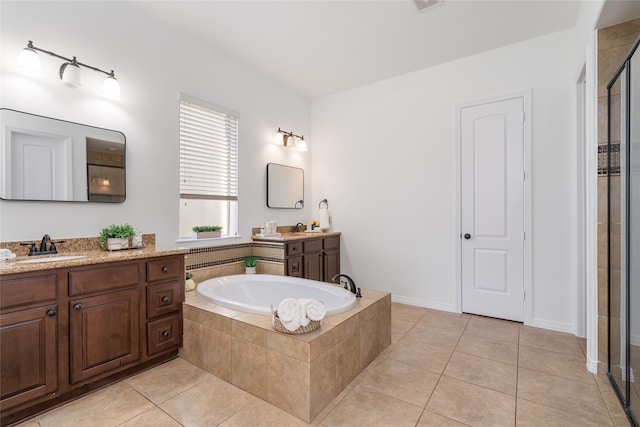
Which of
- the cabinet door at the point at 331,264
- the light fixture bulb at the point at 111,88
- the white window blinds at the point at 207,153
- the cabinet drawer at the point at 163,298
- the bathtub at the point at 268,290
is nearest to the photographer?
the cabinet drawer at the point at 163,298

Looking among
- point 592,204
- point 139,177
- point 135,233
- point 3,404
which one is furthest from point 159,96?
point 592,204

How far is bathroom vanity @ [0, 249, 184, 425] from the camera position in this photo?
5.32ft

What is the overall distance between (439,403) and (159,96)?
10.5ft

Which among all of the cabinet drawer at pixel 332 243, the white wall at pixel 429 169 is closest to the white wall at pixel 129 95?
the cabinet drawer at pixel 332 243

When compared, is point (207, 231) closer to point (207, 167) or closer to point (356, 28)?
point (207, 167)

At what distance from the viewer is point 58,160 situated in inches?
85.9

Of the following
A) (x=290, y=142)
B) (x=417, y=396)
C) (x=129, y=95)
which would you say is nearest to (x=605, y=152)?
(x=417, y=396)

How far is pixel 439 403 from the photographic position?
187 centimetres

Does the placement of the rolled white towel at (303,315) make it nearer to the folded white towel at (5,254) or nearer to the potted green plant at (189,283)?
the potted green plant at (189,283)

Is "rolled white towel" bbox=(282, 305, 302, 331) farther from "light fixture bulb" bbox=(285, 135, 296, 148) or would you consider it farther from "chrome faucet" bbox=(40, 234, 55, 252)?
"light fixture bulb" bbox=(285, 135, 296, 148)

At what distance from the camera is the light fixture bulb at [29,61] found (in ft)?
6.38

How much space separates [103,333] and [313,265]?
223cm

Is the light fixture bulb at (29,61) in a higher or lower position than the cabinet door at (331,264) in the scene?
higher

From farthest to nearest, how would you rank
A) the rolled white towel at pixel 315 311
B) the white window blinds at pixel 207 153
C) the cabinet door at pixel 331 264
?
1. the cabinet door at pixel 331 264
2. the white window blinds at pixel 207 153
3. the rolled white towel at pixel 315 311
